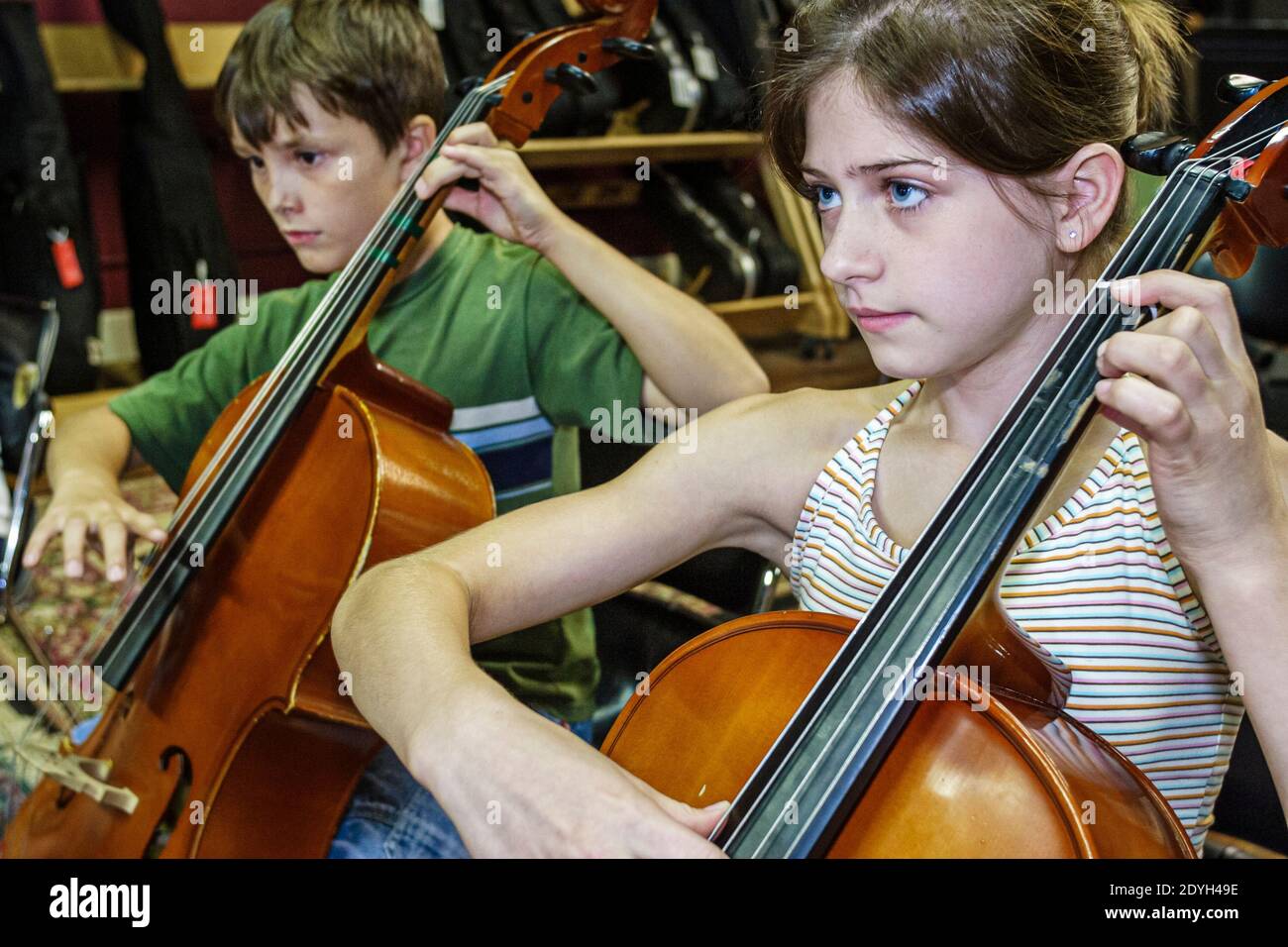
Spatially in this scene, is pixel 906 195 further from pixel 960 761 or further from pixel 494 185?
pixel 494 185

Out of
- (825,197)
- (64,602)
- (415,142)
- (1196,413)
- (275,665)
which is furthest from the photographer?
(64,602)

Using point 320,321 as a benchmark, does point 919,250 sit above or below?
above

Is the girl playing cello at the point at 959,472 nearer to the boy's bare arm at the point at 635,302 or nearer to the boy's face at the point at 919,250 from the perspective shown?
the boy's face at the point at 919,250

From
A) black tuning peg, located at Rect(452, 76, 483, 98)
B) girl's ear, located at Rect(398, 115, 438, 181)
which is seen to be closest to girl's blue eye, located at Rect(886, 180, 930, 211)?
black tuning peg, located at Rect(452, 76, 483, 98)

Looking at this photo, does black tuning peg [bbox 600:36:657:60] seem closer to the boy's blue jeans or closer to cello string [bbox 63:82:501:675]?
cello string [bbox 63:82:501:675]

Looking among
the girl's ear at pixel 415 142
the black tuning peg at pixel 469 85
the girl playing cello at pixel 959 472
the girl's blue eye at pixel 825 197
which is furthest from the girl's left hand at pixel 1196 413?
the girl's ear at pixel 415 142

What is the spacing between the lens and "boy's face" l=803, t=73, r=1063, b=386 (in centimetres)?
78

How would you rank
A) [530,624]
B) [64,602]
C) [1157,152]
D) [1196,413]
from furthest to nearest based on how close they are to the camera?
[64,602] → [530,624] → [1157,152] → [1196,413]

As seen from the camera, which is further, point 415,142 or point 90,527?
point 415,142

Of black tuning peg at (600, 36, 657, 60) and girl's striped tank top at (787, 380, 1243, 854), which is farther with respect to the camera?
black tuning peg at (600, 36, 657, 60)

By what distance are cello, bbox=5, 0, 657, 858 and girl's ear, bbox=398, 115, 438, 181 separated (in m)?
0.17

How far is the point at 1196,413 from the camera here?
2.05 ft

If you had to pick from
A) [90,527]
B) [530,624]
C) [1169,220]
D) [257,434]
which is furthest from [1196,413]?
[90,527]

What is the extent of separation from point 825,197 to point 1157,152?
0.68 ft
